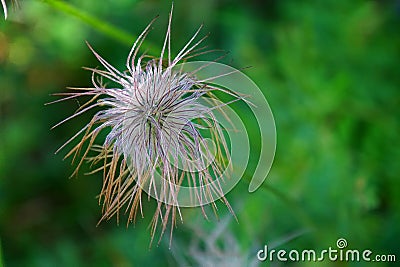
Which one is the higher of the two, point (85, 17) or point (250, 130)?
point (250, 130)

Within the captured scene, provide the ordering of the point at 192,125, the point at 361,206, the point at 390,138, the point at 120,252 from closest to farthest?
the point at 192,125
the point at 361,206
the point at 390,138
the point at 120,252

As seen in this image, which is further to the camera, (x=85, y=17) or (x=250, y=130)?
(x=250, y=130)

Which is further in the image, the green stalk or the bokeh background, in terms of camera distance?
the bokeh background

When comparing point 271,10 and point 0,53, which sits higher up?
point 271,10

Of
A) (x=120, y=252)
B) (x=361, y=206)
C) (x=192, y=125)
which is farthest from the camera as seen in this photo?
(x=120, y=252)

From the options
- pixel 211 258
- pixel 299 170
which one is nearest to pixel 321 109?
pixel 299 170

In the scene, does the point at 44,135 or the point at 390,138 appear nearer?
the point at 390,138

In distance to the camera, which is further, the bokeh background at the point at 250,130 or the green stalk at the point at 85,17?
the bokeh background at the point at 250,130

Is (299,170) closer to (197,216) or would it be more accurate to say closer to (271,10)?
(197,216)
